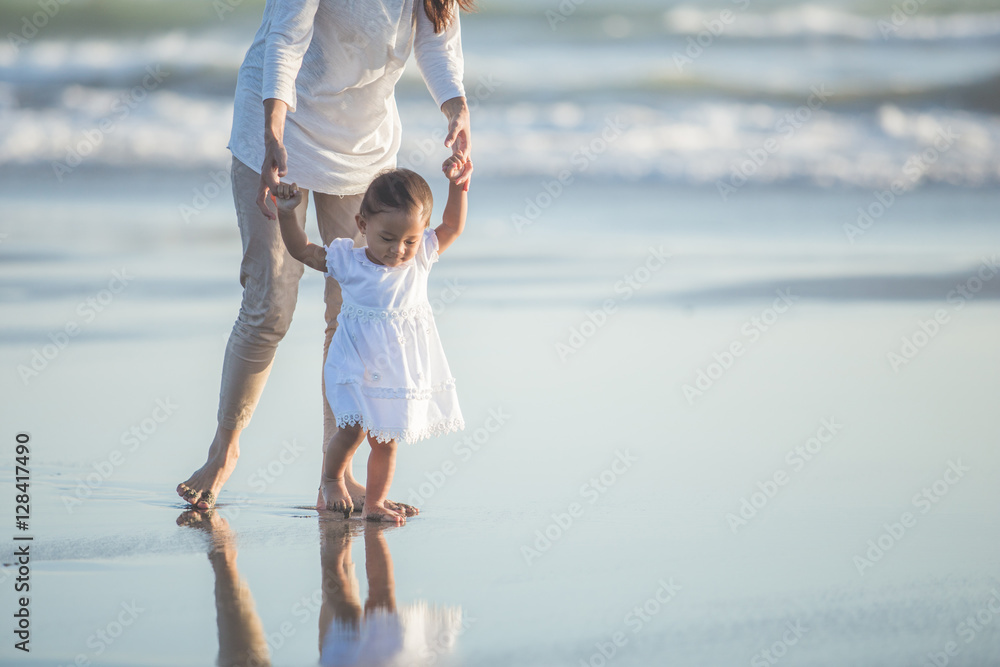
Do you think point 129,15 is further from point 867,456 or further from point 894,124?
point 867,456

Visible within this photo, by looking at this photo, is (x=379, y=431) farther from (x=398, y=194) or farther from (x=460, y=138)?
(x=460, y=138)

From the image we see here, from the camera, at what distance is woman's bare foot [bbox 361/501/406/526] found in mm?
2713

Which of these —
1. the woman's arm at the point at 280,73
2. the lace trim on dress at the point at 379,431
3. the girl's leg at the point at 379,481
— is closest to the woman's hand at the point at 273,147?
the woman's arm at the point at 280,73

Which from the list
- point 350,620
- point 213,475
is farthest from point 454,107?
point 350,620

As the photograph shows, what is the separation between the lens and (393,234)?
267cm

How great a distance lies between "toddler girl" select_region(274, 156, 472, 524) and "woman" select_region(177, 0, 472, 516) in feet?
0.34

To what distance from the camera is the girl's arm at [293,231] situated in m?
2.61

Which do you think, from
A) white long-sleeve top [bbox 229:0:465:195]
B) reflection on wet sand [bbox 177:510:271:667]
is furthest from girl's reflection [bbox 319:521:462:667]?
white long-sleeve top [bbox 229:0:465:195]

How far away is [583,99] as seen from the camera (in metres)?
11.3

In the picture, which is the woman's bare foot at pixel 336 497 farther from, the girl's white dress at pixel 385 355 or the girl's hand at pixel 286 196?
the girl's hand at pixel 286 196

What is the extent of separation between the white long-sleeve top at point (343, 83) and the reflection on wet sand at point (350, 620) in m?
0.94

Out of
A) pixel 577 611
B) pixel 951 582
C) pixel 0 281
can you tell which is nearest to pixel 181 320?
pixel 0 281

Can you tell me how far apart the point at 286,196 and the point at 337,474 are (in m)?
0.68

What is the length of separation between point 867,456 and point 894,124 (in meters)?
8.14
